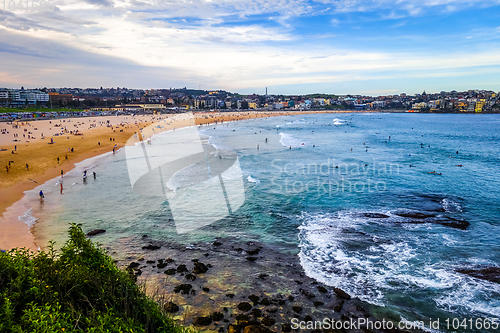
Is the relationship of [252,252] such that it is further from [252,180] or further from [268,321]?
[252,180]

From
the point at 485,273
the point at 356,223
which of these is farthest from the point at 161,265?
the point at 485,273

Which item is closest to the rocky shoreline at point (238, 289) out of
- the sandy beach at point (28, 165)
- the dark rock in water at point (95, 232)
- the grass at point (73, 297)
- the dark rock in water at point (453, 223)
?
the grass at point (73, 297)

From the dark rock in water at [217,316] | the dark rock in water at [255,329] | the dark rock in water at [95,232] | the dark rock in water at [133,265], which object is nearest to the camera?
the dark rock in water at [255,329]

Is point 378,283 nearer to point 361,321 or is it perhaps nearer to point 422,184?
point 361,321

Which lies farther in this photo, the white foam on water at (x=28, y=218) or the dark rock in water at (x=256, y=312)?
the white foam on water at (x=28, y=218)

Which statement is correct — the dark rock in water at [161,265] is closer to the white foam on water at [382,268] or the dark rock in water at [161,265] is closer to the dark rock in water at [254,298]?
the dark rock in water at [254,298]

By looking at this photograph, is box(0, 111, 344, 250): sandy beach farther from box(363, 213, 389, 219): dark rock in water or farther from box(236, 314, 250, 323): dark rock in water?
box(363, 213, 389, 219): dark rock in water

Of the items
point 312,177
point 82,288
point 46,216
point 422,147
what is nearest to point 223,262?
point 82,288

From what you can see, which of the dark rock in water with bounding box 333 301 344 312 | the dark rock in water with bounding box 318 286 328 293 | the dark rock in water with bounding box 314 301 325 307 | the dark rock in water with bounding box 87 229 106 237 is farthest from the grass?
the dark rock in water with bounding box 87 229 106 237
